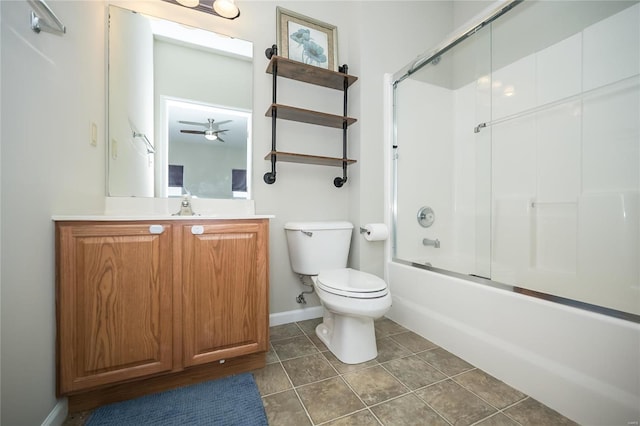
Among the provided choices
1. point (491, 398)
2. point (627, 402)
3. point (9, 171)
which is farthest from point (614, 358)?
point (9, 171)

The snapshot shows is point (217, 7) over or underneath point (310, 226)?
over

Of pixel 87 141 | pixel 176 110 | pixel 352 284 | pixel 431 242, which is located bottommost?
pixel 352 284

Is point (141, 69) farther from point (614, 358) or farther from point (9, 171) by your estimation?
point (614, 358)

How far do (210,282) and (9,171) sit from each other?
73 cm

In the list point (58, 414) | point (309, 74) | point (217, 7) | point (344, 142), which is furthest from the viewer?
point (344, 142)

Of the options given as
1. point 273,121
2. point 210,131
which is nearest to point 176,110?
point 210,131

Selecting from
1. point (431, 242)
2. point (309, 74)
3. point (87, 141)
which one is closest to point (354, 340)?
point (431, 242)

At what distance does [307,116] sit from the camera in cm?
187

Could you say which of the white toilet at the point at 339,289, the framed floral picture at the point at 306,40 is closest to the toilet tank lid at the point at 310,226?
the white toilet at the point at 339,289

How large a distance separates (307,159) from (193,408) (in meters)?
1.48

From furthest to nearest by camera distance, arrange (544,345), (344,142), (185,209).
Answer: (344,142) → (185,209) → (544,345)

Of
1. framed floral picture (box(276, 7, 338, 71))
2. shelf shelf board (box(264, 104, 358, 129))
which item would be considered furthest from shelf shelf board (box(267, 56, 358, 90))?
shelf shelf board (box(264, 104, 358, 129))

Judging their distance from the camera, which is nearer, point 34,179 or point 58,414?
point 34,179

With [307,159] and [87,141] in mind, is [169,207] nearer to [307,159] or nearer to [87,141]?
[87,141]
